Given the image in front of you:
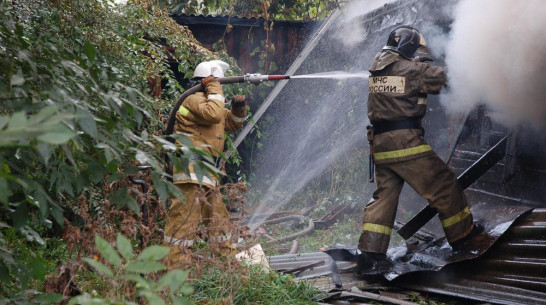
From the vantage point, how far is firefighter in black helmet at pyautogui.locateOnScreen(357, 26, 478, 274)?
5148 mm

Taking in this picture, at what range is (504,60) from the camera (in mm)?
5355

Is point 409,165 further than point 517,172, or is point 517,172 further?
point 517,172

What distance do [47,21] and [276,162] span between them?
5.38m

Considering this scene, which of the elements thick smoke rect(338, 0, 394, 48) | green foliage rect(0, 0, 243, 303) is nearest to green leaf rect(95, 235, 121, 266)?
green foliage rect(0, 0, 243, 303)

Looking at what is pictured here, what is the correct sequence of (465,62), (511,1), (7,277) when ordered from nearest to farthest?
(7,277) < (511,1) < (465,62)

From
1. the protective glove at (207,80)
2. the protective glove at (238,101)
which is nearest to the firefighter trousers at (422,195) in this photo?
the protective glove at (238,101)

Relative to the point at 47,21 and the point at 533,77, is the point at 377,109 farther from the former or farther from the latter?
the point at 47,21

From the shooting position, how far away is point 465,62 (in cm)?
562

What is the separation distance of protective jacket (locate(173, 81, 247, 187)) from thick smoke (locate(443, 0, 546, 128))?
2.17 m

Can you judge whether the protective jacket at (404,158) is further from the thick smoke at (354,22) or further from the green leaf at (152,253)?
the green leaf at (152,253)

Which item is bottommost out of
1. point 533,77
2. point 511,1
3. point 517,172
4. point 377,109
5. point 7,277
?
point 7,277

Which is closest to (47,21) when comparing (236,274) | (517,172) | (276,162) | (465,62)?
(236,274)

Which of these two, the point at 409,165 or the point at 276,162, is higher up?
the point at 409,165

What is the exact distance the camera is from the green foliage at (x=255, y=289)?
4.18 m
